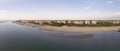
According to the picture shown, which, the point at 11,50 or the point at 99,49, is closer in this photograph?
the point at 11,50

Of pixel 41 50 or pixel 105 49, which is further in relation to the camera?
pixel 105 49

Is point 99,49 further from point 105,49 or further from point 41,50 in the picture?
point 41,50

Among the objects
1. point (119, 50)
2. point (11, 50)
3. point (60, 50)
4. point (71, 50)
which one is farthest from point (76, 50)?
point (11, 50)

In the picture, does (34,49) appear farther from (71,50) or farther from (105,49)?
(105,49)

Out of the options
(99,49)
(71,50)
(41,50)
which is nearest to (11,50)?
(41,50)

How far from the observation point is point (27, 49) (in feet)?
60.0

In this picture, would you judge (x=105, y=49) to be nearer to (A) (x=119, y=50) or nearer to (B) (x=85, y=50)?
(A) (x=119, y=50)

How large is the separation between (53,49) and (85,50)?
4.28 metres

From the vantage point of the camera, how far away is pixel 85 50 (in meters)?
18.3

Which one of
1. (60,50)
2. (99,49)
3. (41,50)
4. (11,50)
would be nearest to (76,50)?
(60,50)

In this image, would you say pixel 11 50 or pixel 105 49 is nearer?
pixel 11 50

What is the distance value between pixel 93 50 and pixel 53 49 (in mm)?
5355

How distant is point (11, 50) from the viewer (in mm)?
17641

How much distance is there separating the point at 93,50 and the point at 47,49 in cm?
616
